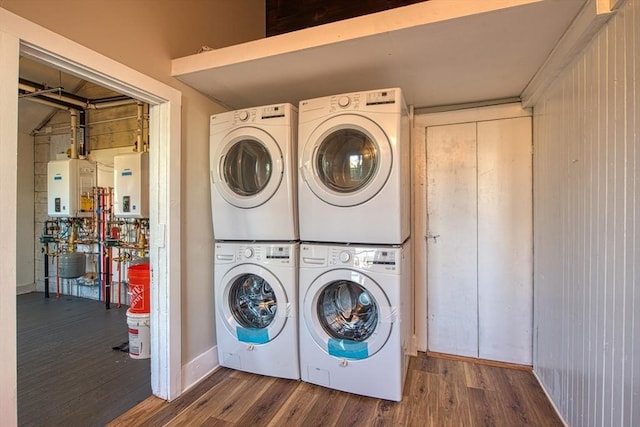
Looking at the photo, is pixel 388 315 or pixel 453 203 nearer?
pixel 388 315

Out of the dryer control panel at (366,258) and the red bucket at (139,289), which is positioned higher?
the dryer control panel at (366,258)

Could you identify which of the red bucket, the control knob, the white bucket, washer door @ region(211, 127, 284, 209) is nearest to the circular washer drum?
the red bucket

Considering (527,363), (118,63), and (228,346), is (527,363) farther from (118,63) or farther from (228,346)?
(118,63)

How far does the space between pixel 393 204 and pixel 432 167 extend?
1009 millimetres

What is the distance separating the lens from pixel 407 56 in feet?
5.71

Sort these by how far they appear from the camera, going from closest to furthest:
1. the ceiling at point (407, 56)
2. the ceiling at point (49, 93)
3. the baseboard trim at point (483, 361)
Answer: the ceiling at point (407, 56)
the baseboard trim at point (483, 361)
the ceiling at point (49, 93)

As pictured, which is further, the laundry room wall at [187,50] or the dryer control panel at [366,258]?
the dryer control panel at [366,258]

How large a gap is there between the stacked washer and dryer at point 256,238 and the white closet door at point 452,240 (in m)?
1.21

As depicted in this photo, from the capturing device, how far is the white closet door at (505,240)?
235 cm

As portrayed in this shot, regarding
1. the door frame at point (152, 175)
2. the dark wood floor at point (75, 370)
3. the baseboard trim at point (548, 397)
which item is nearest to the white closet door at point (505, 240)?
the baseboard trim at point (548, 397)

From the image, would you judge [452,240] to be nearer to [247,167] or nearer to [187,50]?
[247,167]

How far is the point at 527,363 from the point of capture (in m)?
2.34

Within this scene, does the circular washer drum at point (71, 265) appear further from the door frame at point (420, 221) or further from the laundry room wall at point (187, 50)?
the door frame at point (420, 221)


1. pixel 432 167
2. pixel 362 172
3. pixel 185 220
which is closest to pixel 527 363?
pixel 432 167
